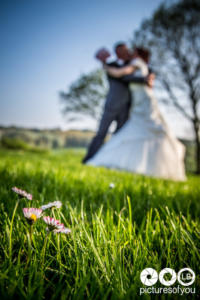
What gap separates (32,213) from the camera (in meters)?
0.40

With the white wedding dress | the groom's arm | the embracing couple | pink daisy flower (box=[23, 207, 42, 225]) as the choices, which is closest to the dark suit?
the embracing couple

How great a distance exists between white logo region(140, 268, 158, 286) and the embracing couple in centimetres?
326

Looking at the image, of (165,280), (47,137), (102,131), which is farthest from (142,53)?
(47,137)

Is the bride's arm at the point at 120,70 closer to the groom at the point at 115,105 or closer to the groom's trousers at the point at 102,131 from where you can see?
the groom at the point at 115,105

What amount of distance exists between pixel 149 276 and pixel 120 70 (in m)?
4.75

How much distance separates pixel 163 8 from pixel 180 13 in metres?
1.00

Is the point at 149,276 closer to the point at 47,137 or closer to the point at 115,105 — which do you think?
the point at 115,105

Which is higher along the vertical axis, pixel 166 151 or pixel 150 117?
pixel 150 117

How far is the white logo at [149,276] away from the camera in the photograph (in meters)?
0.39

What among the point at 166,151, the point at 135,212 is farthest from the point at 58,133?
the point at 135,212

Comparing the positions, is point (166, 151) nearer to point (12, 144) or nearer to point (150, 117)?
point (150, 117)

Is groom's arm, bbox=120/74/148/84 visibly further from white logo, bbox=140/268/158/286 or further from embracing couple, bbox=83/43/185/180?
white logo, bbox=140/268/158/286

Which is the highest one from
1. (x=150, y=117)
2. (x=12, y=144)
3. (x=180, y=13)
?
(x=180, y=13)

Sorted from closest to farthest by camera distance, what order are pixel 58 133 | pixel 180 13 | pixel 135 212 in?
pixel 135 212
pixel 180 13
pixel 58 133
